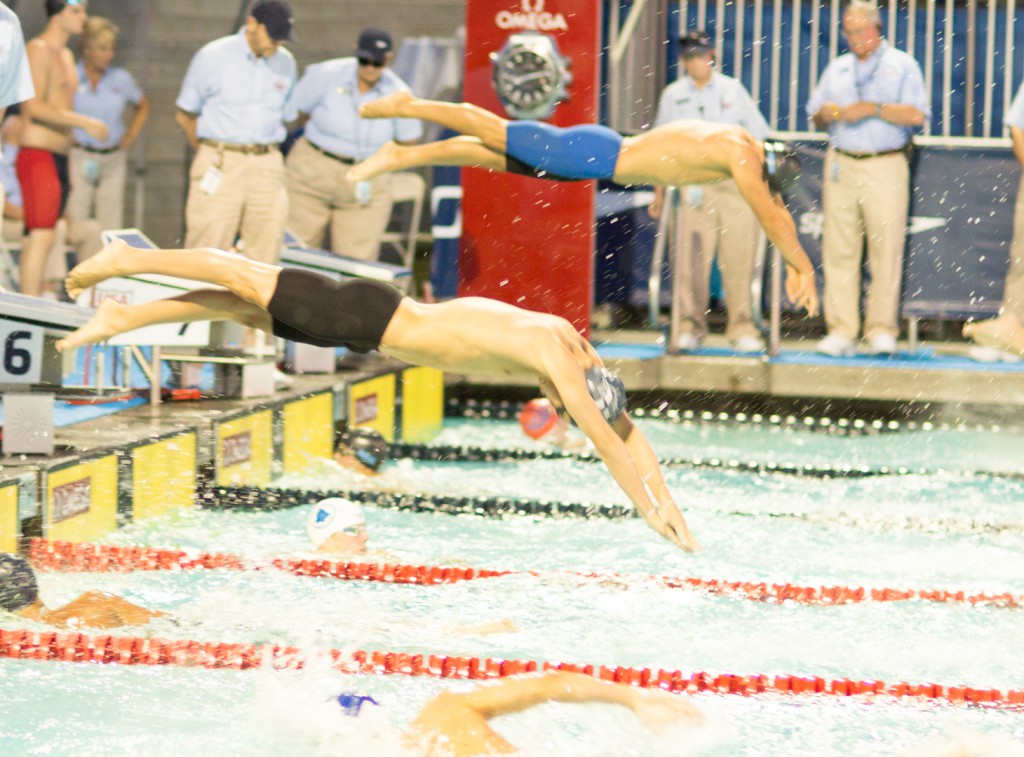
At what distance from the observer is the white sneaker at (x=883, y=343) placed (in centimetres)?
877

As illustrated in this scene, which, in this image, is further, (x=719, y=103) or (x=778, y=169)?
(x=719, y=103)

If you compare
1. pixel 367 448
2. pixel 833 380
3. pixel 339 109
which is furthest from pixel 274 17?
pixel 833 380

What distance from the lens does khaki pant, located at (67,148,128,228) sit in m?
9.12

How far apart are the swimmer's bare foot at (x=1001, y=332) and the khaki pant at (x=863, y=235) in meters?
0.68

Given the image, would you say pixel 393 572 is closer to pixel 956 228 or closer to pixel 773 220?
pixel 773 220

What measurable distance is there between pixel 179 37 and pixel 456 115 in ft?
22.4

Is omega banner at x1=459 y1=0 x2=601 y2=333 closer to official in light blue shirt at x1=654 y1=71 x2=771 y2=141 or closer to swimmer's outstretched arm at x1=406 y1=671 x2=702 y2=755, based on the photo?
official in light blue shirt at x1=654 y1=71 x2=771 y2=141

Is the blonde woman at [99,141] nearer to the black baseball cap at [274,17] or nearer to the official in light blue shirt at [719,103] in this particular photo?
the black baseball cap at [274,17]

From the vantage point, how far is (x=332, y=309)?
456cm

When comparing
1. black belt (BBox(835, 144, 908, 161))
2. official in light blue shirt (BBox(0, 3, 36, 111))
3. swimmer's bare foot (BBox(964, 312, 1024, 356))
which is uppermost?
official in light blue shirt (BBox(0, 3, 36, 111))

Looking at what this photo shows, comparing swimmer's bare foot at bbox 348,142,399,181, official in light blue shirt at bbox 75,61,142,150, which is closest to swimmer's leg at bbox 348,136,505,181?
swimmer's bare foot at bbox 348,142,399,181

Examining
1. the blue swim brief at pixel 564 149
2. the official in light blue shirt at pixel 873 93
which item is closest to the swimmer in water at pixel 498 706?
the blue swim brief at pixel 564 149

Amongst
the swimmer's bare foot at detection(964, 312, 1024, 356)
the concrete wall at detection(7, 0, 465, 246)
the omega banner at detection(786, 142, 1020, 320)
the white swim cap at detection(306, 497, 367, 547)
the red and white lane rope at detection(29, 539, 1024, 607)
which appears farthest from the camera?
the concrete wall at detection(7, 0, 465, 246)

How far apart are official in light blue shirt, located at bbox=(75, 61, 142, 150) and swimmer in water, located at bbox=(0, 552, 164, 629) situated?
5.41m
